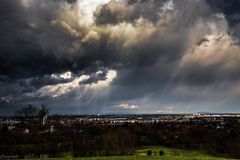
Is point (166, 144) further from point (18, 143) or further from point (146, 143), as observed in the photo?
point (18, 143)

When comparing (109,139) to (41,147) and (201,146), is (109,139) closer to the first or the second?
(41,147)

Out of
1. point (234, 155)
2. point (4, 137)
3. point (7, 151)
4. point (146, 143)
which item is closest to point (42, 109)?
point (4, 137)

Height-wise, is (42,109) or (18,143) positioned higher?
(42,109)

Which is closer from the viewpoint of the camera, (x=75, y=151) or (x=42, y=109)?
(x=75, y=151)

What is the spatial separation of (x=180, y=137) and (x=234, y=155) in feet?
134

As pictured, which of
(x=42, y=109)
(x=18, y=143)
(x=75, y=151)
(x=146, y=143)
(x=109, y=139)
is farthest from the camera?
(x=42, y=109)

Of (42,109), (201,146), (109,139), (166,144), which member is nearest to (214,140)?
(201,146)

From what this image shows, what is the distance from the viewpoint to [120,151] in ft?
319

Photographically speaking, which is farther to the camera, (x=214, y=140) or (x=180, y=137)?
(x=180, y=137)

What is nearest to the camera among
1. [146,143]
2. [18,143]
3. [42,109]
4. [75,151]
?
[75,151]

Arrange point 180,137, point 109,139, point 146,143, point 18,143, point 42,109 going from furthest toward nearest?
point 42,109 < point 180,137 < point 146,143 < point 18,143 < point 109,139

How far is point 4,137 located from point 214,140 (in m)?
77.0

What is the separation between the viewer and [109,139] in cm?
10912

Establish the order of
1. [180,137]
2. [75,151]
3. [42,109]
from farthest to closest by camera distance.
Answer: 1. [42,109]
2. [180,137]
3. [75,151]
